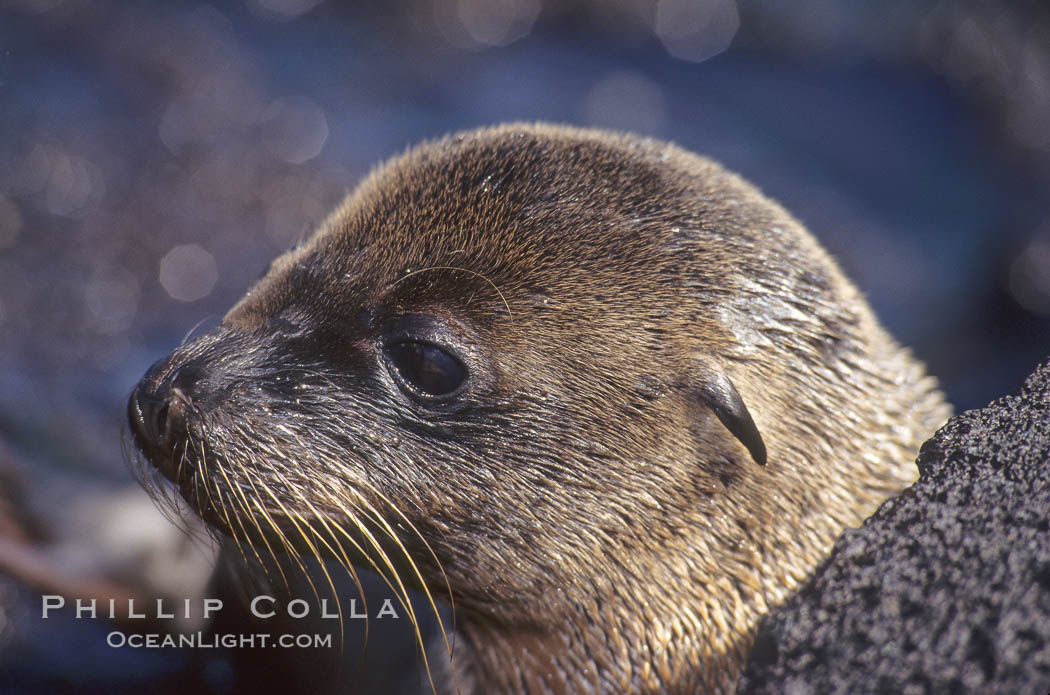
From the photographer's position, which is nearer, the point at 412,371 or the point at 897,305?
the point at 412,371

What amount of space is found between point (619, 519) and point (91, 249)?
418 cm

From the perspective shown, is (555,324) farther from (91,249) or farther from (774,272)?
(91,249)

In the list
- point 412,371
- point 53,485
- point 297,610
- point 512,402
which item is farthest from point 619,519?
point 53,485

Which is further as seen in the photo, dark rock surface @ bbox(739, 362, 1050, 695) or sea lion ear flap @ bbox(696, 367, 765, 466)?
sea lion ear flap @ bbox(696, 367, 765, 466)

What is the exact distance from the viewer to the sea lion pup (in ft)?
7.85

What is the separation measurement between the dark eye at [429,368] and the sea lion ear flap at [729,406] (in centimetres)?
64

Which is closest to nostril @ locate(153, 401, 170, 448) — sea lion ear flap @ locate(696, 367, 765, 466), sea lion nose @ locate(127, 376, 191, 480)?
sea lion nose @ locate(127, 376, 191, 480)

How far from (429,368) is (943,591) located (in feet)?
4.40

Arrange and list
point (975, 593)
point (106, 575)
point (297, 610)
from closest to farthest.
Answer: point (975, 593)
point (297, 610)
point (106, 575)

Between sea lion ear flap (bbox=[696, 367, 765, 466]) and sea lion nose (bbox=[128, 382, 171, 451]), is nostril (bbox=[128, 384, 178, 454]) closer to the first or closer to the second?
sea lion nose (bbox=[128, 382, 171, 451])

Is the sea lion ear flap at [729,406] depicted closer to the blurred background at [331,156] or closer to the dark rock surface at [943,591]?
the dark rock surface at [943,591]

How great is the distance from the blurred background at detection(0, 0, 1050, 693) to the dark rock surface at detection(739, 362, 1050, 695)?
5.25 feet

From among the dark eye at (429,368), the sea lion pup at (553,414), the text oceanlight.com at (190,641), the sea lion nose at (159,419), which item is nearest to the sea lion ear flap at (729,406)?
the sea lion pup at (553,414)

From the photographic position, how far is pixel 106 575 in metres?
3.38
